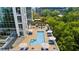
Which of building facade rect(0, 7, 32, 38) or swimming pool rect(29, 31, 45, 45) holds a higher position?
building facade rect(0, 7, 32, 38)

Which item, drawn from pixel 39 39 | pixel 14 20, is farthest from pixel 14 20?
pixel 39 39

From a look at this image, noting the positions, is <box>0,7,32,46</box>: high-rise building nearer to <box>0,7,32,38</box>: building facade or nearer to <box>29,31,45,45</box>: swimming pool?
<box>0,7,32,38</box>: building facade

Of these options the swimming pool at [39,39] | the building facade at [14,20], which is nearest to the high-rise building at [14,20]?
the building facade at [14,20]

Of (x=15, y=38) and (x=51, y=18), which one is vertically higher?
(x=51, y=18)

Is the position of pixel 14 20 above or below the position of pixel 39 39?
above

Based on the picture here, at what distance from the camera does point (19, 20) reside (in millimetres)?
2156

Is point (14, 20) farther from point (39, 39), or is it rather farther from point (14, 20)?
point (39, 39)

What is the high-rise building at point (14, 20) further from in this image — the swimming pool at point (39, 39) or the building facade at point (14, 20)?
the swimming pool at point (39, 39)

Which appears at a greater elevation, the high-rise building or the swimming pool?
the high-rise building

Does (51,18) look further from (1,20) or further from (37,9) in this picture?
(1,20)

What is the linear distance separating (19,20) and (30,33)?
0.20 metres

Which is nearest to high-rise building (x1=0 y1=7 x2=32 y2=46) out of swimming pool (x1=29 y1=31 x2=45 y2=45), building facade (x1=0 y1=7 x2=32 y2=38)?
building facade (x1=0 y1=7 x2=32 y2=38)

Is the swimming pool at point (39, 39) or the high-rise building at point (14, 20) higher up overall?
the high-rise building at point (14, 20)
